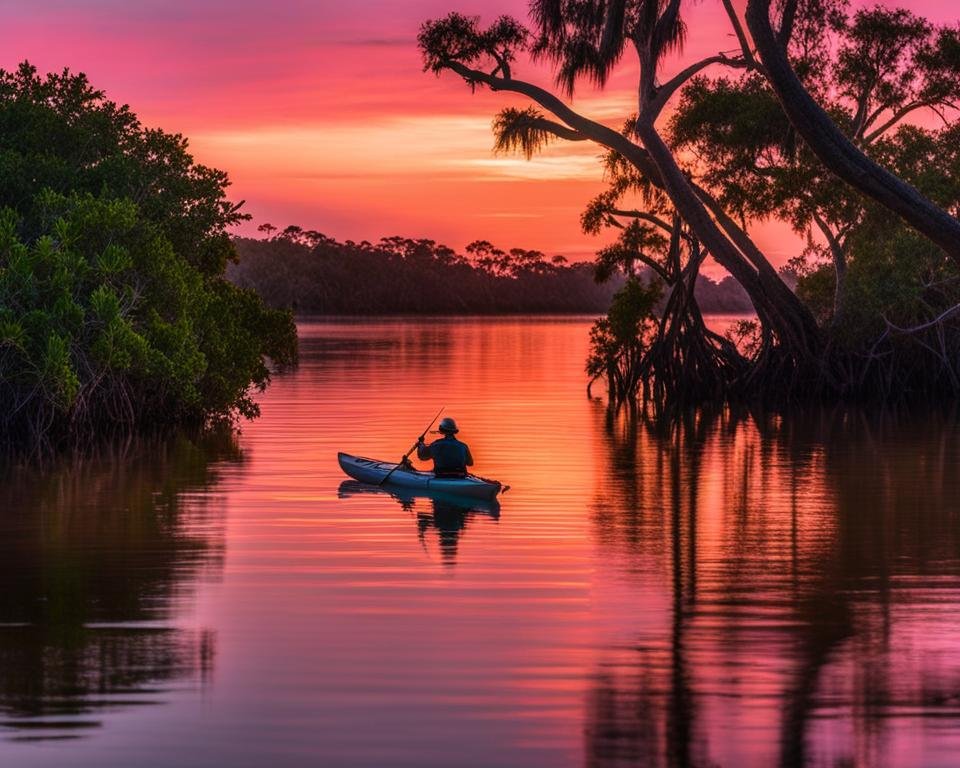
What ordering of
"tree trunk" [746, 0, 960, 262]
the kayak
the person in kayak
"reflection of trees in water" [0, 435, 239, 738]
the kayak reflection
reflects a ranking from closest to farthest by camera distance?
"reflection of trees in water" [0, 435, 239, 738] → the kayak reflection → the kayak → the person in kayak → "tree trunk" [746, 0, 960, 262]

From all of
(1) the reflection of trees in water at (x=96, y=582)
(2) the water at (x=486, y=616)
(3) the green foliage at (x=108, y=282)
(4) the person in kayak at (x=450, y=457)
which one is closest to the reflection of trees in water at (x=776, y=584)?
(2) the water at (x=486, y=616)

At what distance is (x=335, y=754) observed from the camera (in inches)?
309

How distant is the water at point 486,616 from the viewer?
323 inches

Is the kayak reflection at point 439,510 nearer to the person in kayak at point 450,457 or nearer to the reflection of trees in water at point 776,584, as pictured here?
the person in kayak at point 450,457

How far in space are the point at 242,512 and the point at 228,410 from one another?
1350cm

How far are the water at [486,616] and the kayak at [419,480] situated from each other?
38 centimetres

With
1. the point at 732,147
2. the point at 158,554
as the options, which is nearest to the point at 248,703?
the point at 158,554

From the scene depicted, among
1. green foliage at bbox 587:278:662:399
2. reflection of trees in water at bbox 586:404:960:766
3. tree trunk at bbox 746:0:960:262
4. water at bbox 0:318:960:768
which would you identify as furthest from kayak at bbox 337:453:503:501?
green foliage at bbox 587:278:662:399

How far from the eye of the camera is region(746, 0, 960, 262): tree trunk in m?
22.4

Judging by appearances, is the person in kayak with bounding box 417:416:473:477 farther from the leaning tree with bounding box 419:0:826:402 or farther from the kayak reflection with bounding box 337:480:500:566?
the leaning tree with bounding box 419:0:826:402

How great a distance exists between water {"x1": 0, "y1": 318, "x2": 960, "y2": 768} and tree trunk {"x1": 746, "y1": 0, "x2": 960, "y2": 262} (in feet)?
10.6

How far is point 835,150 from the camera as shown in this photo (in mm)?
22406

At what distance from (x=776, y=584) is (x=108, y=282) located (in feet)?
46.6

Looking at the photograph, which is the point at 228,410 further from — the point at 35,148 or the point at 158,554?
the point at 158,554
